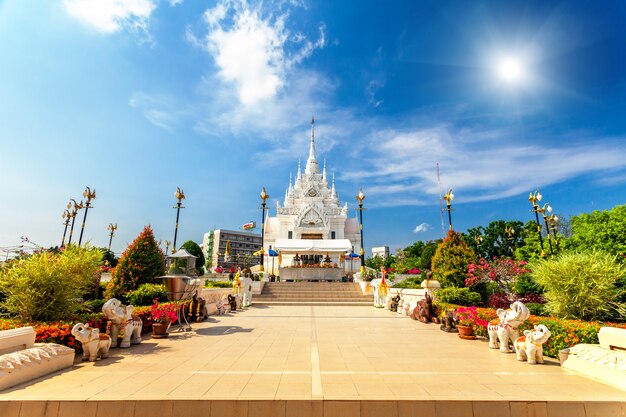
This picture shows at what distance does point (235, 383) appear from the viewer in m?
4.62

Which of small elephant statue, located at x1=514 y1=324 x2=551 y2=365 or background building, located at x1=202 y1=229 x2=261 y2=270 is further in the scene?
background building, located at x1=202 y1=229 x2=261 y2=270

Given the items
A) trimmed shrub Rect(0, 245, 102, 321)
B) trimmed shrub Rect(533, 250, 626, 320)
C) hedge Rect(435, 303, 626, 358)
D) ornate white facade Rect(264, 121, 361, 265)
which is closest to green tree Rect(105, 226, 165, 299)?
trimmed shrub Rect(0, 245, 102, 321)

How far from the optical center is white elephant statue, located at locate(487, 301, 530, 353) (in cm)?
658

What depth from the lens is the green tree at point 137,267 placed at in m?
12.0

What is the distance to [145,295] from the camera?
11.3 meters

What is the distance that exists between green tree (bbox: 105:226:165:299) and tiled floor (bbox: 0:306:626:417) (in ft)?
16.1

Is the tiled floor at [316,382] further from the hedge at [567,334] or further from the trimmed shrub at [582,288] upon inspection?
the trimmed shrub at [582,288]

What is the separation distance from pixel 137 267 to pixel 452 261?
13325mm

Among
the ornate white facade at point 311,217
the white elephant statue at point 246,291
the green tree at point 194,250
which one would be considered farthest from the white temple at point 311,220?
the white elephant statue at point 246,291

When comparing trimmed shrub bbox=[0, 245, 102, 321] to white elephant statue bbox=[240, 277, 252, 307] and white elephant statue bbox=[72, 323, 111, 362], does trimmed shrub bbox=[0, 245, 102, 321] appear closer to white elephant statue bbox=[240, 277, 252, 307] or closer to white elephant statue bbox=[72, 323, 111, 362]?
white elephant statue bbox=[72, 323, 111, 362]

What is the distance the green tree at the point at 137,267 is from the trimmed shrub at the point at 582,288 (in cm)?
1280

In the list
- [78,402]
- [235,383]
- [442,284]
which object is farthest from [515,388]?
[442,284]

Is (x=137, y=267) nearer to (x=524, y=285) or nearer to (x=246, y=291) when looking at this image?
(x=246, y=291)

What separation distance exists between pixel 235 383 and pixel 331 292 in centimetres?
1631
